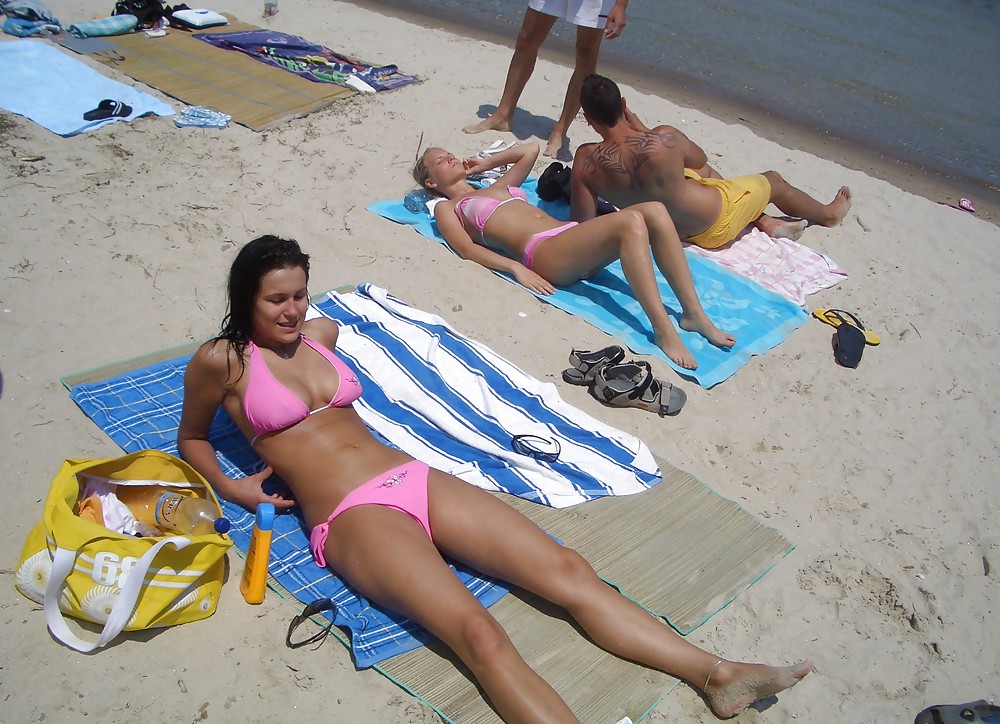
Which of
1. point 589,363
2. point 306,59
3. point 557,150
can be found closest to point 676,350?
point 589,363

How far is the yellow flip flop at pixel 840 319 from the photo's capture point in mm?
5539

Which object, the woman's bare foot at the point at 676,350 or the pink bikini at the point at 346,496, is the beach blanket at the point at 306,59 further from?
the pink bikini at the point at 346,496

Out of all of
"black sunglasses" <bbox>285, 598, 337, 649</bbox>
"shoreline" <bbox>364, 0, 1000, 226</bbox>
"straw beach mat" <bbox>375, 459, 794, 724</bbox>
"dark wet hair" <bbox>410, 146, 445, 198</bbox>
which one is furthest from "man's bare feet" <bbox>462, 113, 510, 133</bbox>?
"black sunglasses" <bbox>285, 598, 337, 649</bbox>

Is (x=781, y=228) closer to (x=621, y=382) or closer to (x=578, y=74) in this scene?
(x=578, y=74)

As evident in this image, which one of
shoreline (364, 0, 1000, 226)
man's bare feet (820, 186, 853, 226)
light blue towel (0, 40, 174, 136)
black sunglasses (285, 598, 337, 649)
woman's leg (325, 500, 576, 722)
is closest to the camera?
woman's leg (325, 500, 576, 722)

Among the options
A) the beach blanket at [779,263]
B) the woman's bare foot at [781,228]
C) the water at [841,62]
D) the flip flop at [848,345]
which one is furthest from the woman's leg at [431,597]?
the water at [841,62]

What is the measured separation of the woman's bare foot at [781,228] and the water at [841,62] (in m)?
3.28

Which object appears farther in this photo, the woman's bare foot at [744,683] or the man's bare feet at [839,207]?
the man's bare feet at [839,207]

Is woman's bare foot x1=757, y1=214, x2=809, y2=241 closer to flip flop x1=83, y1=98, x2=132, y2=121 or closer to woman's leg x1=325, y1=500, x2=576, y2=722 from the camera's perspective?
woman's leg x1=325, y1=500, x2=576, y2=722

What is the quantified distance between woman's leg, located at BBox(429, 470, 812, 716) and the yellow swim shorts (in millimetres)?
3814

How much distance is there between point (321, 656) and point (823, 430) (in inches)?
124

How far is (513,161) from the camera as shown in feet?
21.1

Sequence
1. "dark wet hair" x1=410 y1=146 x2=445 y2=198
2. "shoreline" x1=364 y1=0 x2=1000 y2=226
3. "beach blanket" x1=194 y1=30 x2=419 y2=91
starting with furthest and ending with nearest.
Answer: "shoreline" x1=364 y1=0 x2=1000 y2=226, "beach blanket" x1=194 y1=30 x2=419 y2=91, "dark wet hair" x1=410 y1=146 x2=445 y2=198

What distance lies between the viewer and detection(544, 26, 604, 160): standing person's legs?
7.25m
